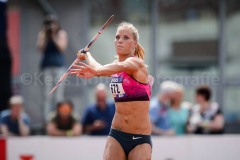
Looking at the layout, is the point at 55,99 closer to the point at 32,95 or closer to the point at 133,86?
the point at 32,95

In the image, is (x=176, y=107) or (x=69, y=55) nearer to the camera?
(x=176, y=107)

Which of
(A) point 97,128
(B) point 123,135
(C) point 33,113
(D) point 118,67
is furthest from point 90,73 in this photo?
(C) point 33,113

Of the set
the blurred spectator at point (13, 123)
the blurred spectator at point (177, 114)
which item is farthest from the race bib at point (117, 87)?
the blurred spectator at point (13, 123)

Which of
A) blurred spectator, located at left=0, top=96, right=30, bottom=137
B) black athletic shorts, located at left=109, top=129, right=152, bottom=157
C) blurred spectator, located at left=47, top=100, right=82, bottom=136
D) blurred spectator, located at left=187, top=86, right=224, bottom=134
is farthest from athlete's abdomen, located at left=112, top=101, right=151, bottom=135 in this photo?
blurred spectator, located at left=0, top=96, right=30, bottom=137

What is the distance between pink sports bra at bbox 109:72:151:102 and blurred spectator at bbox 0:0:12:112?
407 centimetres

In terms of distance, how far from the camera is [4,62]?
34.3ft

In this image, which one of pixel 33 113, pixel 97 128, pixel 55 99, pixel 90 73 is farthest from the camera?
pixel 33 113

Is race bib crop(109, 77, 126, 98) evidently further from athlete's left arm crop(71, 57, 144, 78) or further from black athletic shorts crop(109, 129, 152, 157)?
black athletic shorts crop(109, 129, 152, 157)

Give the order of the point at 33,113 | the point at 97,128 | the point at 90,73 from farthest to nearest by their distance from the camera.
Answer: the point at 33,113 → the point at 97,128 → the point at 90,73

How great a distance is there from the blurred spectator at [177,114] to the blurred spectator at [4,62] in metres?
2.66

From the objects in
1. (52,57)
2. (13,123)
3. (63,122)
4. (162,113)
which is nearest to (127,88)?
(162,113)

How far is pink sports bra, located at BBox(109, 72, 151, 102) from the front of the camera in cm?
672

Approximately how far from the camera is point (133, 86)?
6.73 m

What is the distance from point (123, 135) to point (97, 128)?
11.5 ft
